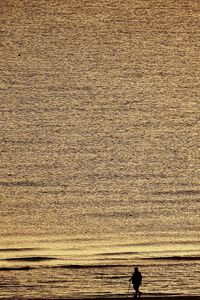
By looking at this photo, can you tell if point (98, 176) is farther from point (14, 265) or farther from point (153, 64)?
point (14, 265)

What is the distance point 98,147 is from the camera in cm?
4488

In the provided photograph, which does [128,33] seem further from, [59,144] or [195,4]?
[59,144]

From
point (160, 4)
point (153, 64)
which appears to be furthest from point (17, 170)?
point (160, 4)

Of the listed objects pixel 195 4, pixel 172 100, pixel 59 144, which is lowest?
pixel 59 144

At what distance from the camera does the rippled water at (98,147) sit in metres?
25.8

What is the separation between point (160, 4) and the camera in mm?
58219

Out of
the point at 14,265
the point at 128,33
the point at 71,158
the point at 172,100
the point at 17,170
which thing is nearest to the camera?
the point at 14,265

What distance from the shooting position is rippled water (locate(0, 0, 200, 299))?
84.6ft

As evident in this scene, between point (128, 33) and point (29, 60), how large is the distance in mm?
6841

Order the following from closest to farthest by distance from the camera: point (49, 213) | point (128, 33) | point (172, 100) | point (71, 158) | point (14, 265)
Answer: point (14, 265)
point (49, 213)
point (71, 158)
point (172, 100)
point (128, 33)

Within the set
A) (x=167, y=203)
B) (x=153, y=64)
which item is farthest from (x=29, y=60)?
(x=167, y=203)

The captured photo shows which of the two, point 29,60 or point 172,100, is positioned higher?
point 29,60

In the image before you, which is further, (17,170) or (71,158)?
(71,158)

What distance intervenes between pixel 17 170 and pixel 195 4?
20180mm
